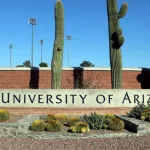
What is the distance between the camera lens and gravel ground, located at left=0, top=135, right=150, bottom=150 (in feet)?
30.7

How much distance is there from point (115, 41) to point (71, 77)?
6285 mm

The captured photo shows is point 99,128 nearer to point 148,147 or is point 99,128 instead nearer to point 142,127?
point 142,127

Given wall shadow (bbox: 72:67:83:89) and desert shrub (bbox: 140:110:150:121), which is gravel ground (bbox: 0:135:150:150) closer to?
desert shrub (bbox: 140:110:150:121)

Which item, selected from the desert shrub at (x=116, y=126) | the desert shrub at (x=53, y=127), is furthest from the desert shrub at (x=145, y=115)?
the desert shrub at (x=53, y=127)

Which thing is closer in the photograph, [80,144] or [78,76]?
[80,144]

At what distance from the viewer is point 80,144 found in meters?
9.94

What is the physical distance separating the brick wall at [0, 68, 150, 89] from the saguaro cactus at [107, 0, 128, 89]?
5.30 metres

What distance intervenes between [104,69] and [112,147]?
14730 millimetres

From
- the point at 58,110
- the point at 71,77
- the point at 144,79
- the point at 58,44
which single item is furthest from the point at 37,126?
the point at 144,79

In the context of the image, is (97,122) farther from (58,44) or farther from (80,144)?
(58,44)

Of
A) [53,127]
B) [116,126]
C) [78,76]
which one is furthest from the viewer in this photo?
[78,76]

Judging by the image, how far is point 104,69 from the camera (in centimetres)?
2395

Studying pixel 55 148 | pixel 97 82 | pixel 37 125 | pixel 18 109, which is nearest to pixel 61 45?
pixel 18 109

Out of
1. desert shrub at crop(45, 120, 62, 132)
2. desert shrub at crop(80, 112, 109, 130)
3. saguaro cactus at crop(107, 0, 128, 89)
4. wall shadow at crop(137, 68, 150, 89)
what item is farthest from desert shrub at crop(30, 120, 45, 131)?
wall shadow at crop(137, 68, 150, 89)
